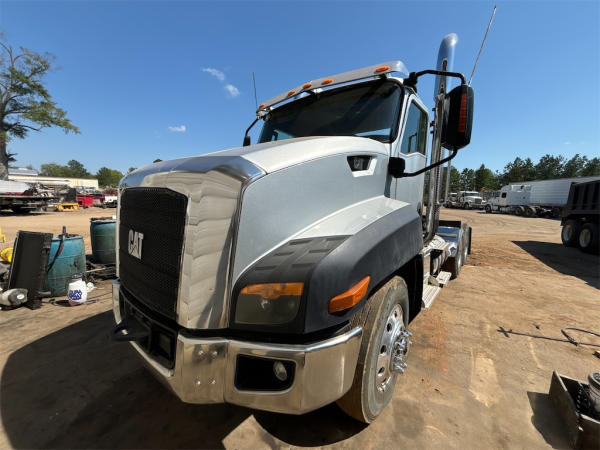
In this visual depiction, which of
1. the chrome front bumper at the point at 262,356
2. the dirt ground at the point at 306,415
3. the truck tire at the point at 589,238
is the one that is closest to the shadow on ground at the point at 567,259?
the truck tire at the point at 589,238

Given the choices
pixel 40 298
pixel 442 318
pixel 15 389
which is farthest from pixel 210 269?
pixel 40 298

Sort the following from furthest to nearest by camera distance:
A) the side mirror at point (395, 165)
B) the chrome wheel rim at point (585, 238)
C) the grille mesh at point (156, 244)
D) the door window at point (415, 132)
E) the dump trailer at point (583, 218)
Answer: the chrome wheel rim at point (585, 238)
the dump trailer at point (583, 218)
the door window at point (415, 132)
the side mirror at point (395, 165)
the grille mesh at point (156, 244)

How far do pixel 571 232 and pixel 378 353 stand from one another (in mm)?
13787

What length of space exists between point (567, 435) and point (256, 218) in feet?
8.85

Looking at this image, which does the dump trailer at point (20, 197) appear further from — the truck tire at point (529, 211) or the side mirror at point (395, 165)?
the truck tire at point (529, 211)

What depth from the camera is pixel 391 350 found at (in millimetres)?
2080

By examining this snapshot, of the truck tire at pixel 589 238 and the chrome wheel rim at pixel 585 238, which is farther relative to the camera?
the chrome wheel rim at pixel 585 238

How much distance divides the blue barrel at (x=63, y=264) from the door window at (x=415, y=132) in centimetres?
518

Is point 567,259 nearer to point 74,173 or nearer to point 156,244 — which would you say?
point 156,244

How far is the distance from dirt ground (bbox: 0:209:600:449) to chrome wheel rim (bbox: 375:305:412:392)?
1.08ft

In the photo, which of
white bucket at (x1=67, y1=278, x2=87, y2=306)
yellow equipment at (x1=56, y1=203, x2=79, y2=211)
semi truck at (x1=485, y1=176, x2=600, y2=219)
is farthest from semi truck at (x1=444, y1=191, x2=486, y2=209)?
yellow equipment at (x1=56, y1=203, x2=79, y2=211)

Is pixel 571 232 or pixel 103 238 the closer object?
pixel 103 238

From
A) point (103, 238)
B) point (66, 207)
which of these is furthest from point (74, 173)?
point (103, 238)

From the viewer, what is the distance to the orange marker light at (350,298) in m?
1.40
